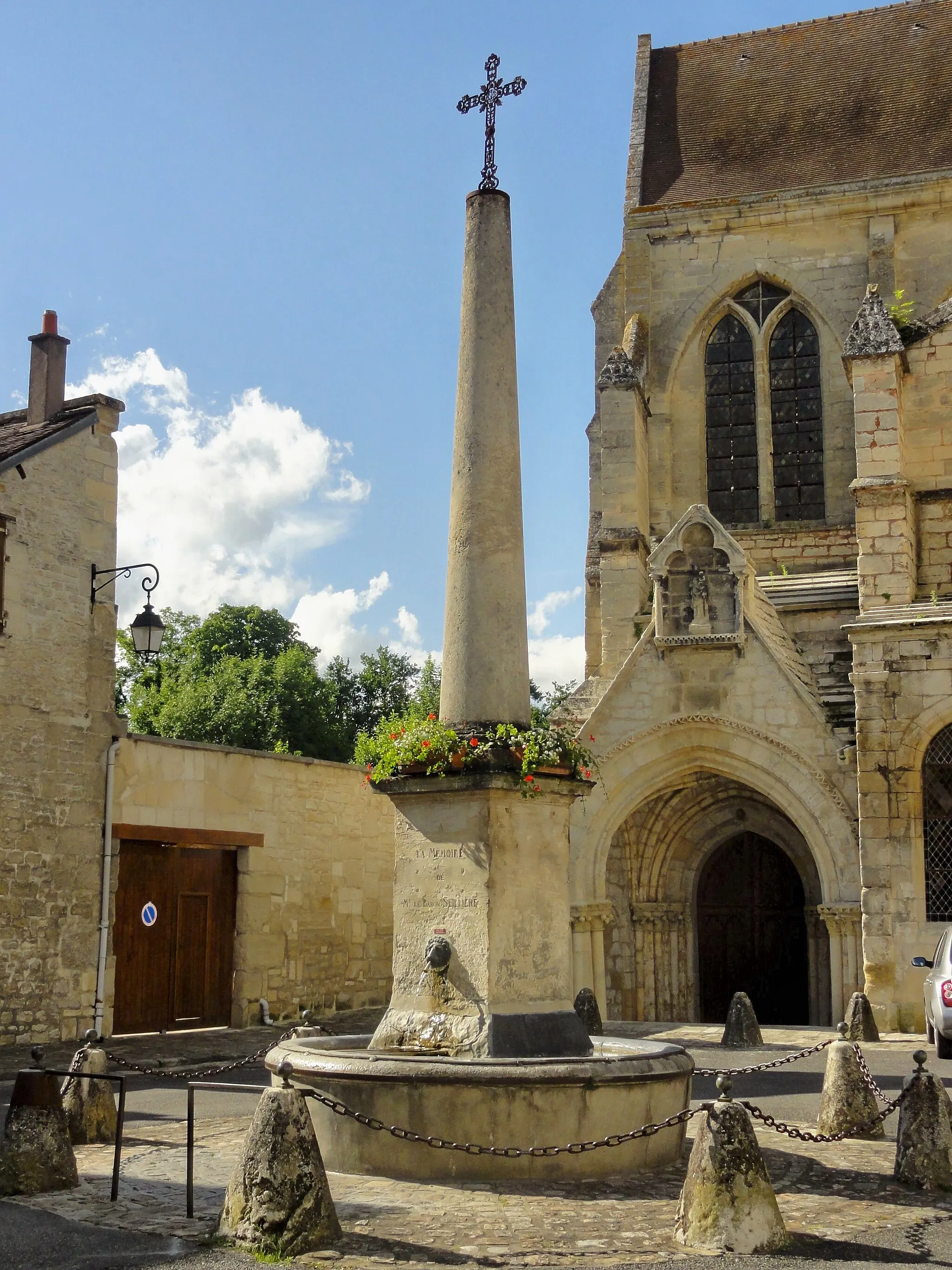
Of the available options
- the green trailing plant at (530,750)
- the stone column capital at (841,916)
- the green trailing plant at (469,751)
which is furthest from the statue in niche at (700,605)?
the green trailing plant at (530,750)

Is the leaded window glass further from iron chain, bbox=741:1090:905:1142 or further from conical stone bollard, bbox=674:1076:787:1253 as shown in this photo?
conical stone bollard, bbox=674:1076:787:1253

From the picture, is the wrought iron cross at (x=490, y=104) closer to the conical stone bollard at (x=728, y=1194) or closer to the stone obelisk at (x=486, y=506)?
the stone obelisk at (x=486, y=506)

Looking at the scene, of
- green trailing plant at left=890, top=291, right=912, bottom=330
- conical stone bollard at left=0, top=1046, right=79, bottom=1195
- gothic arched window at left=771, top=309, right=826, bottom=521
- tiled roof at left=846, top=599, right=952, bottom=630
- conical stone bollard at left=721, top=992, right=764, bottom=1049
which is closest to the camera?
conical stone bollard at left=0, top=1046, right=79, bottom=1195

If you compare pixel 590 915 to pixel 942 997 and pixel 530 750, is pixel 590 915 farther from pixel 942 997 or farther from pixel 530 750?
pixel 530 750

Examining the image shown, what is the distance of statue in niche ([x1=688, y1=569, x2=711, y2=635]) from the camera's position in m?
17.2

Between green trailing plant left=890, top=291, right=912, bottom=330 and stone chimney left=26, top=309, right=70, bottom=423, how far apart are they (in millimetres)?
10904

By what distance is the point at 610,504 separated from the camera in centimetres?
2062

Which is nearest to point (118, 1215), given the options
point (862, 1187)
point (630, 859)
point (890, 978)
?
point (862, 1187)

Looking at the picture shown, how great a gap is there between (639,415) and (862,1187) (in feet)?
51.0

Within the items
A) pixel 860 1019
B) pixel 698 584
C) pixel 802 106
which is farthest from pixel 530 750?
pixel 802 106

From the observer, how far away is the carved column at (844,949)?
1602cm

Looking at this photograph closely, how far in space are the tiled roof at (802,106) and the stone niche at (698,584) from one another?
8959 mm

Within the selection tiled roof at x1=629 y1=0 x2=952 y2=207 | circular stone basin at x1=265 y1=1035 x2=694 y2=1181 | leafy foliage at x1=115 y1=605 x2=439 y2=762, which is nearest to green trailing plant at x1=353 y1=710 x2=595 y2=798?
circular stone basin at x1=265 y1=1035 x2=694 y2=1181

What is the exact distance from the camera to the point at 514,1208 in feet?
21.2
